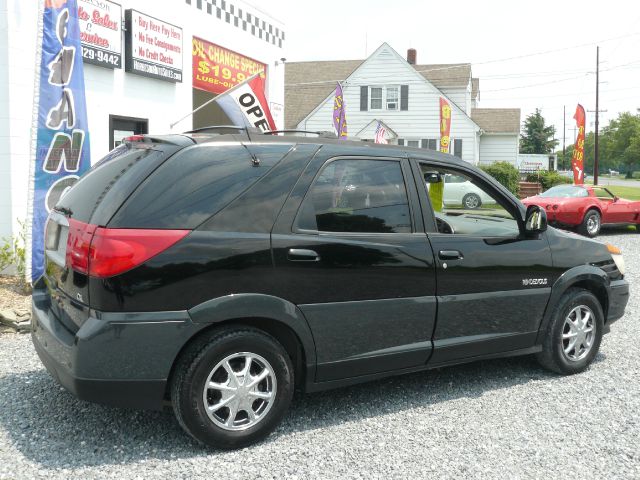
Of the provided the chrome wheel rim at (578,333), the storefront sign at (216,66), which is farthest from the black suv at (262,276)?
the storefront sign at (216,66)

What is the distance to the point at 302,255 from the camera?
361 centimetres

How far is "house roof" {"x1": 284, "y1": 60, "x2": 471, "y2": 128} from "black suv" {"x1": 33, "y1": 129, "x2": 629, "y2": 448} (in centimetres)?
3135

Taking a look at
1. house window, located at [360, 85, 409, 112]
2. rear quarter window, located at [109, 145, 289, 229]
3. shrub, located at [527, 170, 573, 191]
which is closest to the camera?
rear quarter window, located at [109, 145, 289, 229]

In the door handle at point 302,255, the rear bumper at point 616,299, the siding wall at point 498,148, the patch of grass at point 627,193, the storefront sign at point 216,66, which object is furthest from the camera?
the siding wall at point 498,148

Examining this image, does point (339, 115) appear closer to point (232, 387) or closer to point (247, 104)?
point (247, 104)

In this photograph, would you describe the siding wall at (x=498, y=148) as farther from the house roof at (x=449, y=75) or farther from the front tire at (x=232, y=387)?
the front tire at (x=232, y=387)

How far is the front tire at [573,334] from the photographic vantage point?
15.8 feet

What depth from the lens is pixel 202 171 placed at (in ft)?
11.5

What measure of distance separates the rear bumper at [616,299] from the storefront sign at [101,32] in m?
7.42

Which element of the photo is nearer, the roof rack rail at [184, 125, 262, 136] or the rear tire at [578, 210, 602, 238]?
the roof rack rail at [184, 125, 262, 136]

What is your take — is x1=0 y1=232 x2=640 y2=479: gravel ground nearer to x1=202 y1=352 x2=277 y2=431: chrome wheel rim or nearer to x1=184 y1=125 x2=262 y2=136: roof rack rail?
x1=202 y1=352 x2=277 y2=431: chrome wheel rim

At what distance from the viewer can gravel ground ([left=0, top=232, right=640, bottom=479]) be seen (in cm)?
334

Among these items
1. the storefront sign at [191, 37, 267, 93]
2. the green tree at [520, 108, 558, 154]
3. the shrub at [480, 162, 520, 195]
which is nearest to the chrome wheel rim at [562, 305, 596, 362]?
the storefront sign at [191, 37, 267, 93]

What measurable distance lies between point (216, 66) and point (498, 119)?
30.2 m
